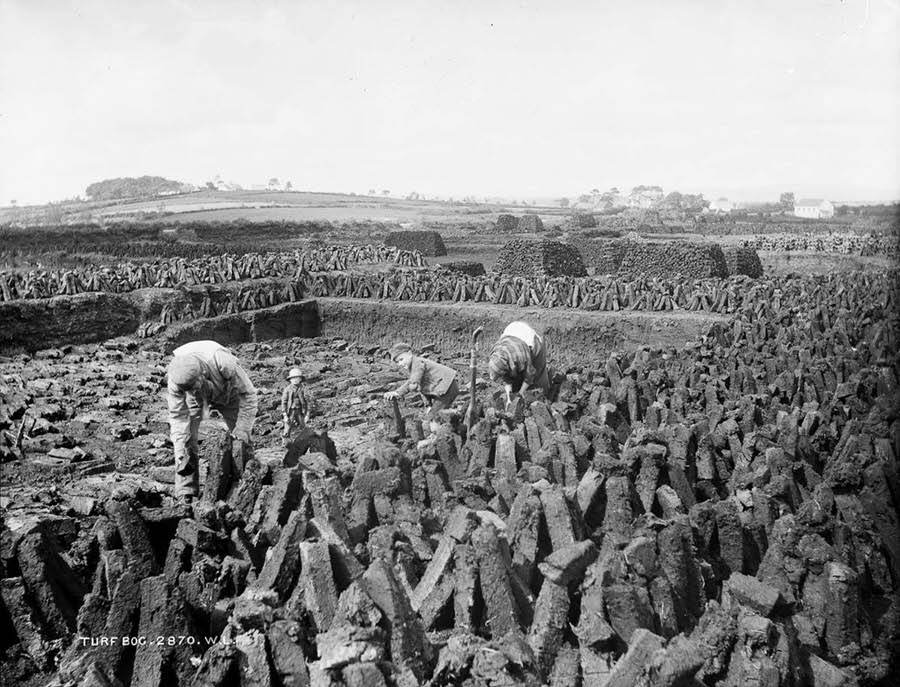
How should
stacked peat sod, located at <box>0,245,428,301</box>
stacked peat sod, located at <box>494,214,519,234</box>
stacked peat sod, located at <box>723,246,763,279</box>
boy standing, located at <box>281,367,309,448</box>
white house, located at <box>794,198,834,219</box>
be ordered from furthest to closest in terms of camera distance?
white house, located at <box>794,198,834,219</box>
stacked peat sod, located at <box>494,214,519,234</box>
stacked peat sod, located at <box>723,246,763,279</box>
stacked peat sod, located at <box>0,245,428,301</box>
boy standing, located at <box>281,367,309,448</box>

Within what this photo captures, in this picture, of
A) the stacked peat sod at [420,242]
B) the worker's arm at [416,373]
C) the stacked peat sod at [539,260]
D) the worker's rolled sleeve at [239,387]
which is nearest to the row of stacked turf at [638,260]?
the stacked peat sod at [539,260]

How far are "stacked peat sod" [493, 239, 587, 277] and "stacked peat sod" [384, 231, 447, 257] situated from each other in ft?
29.3

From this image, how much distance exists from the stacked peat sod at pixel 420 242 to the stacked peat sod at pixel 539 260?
8.93 m

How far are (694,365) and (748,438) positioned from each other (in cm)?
366

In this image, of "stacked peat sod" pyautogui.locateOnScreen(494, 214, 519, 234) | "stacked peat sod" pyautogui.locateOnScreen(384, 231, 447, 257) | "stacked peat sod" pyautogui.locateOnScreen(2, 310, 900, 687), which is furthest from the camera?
"stacked peat sod" pyautogui.locateOnScreen(494, 214, 519, 234)

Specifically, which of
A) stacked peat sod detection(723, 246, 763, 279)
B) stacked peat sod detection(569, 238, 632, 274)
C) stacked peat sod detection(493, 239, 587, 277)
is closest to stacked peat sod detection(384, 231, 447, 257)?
stacked peat sod detection(569, 238, 632, 274)

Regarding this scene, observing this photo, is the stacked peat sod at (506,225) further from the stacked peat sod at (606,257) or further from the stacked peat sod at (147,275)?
the stacked peat sod at (147,275)

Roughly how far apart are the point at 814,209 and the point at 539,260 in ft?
242

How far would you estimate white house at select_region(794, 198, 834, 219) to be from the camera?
82750mm

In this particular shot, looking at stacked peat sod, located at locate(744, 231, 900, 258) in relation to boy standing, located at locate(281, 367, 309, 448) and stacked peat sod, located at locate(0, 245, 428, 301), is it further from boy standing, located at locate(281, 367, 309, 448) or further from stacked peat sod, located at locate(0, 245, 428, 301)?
boy standing, located at locate(281, 367, 309, 448)

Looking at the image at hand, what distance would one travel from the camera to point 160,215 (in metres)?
52.8

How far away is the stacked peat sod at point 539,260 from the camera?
88.7 feet

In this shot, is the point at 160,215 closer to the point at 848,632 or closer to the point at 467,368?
the point at 467,368

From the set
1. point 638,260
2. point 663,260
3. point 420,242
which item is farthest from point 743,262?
point 420,242
